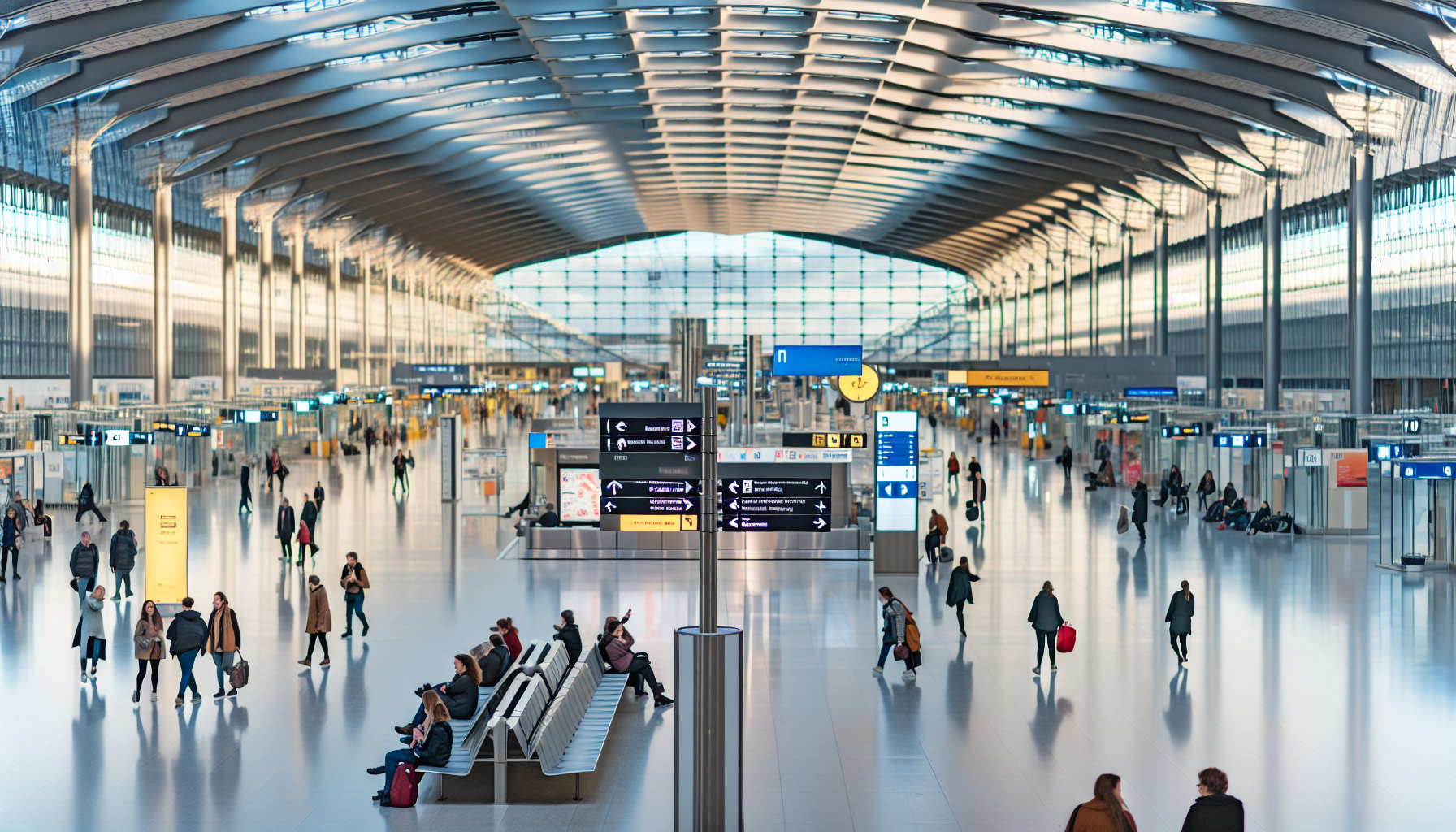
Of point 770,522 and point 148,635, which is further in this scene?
point 770,522

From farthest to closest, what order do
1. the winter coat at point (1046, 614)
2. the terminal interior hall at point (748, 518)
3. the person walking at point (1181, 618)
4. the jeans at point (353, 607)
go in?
the jeans at point (353, 607)
the person walking at point (1181, 618)
the winter coat at point (1046, 614)
the terminal interior hall at point (748, 518)

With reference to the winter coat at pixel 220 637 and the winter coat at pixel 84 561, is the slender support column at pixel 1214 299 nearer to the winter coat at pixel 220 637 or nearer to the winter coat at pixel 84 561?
the winter coat at pixel 84 561

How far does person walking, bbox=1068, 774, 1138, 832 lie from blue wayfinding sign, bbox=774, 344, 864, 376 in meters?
23.5

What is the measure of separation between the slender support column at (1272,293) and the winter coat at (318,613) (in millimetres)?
34167

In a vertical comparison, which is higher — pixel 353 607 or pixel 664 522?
pixel 664 522

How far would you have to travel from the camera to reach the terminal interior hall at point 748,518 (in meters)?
10.2

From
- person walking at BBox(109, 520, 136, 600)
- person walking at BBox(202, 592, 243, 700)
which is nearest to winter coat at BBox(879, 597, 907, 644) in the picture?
person walking at BBox(202, 592, 243, 700)

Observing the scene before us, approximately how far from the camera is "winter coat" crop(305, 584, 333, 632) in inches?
559

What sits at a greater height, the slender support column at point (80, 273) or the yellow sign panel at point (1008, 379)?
the slender support column at point (80, 273)

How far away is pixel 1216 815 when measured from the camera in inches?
263

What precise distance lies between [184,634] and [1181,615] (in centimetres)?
957

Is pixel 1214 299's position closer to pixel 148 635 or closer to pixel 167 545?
pixel 167 545

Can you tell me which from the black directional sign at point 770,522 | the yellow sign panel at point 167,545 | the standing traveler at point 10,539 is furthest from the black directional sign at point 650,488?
the standing traveler at point 10,539

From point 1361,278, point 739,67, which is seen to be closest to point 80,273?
point 739,67
